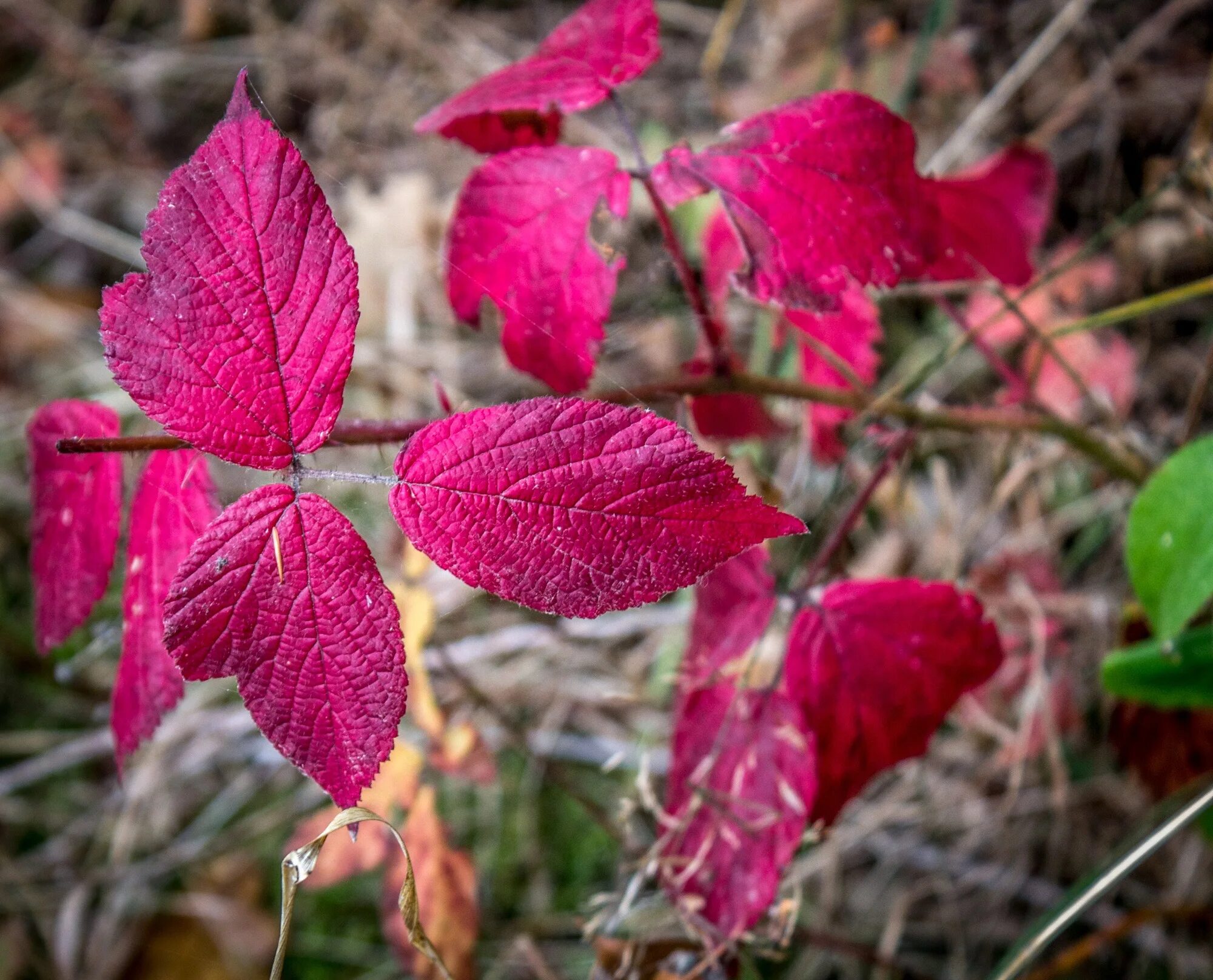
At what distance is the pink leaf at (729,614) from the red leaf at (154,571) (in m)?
0.35

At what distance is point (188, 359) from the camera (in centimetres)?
47

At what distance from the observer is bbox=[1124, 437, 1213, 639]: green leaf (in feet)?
2.07

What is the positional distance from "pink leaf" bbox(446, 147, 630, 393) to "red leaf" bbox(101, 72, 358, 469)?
163mm

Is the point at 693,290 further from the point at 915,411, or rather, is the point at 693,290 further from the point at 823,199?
the point at 915,411

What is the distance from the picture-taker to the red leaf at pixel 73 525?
0.56 m

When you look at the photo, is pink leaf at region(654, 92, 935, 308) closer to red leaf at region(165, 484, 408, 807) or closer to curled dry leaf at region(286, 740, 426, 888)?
red leaf at region(165, 484, 408, 807)

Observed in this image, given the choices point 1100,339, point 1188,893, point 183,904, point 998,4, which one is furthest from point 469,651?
point 998,4

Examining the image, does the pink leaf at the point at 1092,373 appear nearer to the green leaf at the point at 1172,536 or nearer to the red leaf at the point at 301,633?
the green leaf at the point at 1172,536

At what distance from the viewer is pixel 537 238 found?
2.03 ft

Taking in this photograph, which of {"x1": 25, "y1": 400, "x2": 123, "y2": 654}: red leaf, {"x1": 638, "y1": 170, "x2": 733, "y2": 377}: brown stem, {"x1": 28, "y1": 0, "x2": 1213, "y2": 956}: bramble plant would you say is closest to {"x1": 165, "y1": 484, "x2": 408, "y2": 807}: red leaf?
{"x1": 28, "y1": 0, "x2": 1213, "y2": 956}: bramble plant

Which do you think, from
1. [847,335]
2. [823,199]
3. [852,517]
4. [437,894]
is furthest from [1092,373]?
[437,894]

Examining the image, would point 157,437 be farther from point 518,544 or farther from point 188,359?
point 518,544

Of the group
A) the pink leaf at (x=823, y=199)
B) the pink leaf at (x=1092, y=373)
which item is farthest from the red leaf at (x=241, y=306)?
the pink leaf at (x=1092, y=373)

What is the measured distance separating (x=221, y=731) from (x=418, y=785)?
40cm
